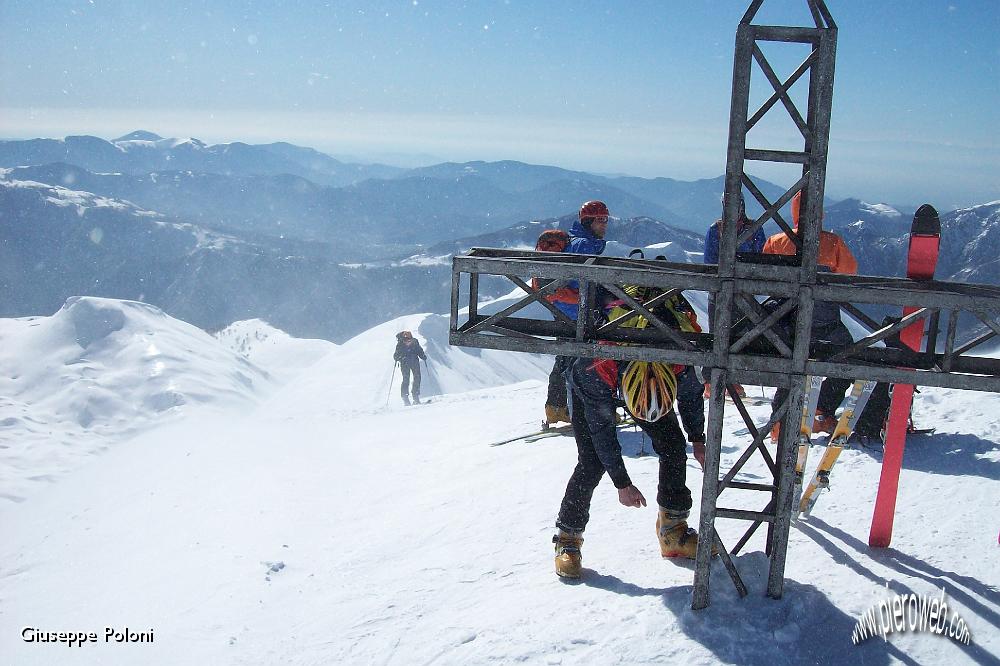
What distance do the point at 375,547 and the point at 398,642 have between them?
84.9 inches

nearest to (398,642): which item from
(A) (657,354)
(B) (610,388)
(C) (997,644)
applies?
(B) (610,388)

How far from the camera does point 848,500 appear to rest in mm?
6547

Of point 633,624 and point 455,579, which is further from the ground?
point 633,624

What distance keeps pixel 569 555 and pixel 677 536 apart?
0.97 metres

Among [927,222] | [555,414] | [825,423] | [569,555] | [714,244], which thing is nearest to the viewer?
[927,222]

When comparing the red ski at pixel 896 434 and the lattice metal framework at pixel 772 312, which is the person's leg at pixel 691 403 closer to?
the lattice metal framework at pixel 772 312

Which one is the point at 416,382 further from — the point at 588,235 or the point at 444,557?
the point at 444,557

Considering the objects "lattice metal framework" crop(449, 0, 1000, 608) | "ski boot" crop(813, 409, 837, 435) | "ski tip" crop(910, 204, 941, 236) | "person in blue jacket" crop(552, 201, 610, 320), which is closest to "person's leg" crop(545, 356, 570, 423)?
"person in blue jacket" crop(552, 201, 610, 320)

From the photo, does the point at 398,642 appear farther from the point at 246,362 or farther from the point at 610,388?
the point at 246,362

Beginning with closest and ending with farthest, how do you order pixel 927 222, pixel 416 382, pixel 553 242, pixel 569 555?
pixel 927 222
pixel 569 555
pixel 553 242
pixel 416 382

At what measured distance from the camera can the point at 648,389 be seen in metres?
4.94

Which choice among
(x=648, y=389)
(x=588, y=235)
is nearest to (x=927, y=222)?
(x=648, y=389)

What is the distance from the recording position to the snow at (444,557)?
4.58 metres

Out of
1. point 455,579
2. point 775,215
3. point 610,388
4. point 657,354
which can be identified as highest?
point 775,215
